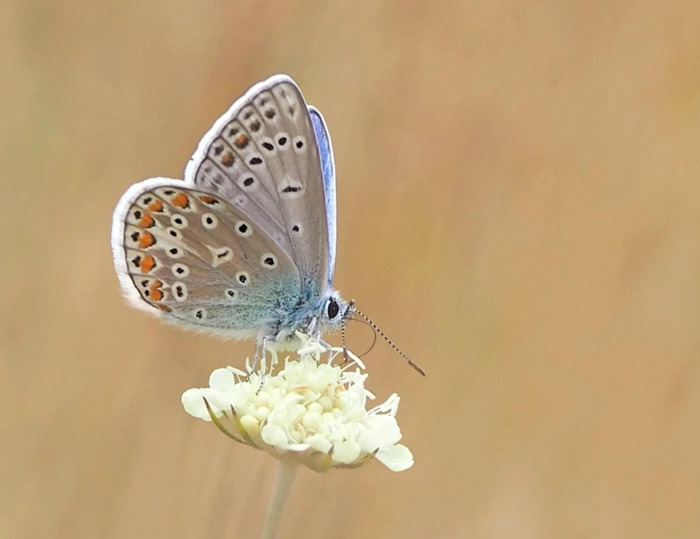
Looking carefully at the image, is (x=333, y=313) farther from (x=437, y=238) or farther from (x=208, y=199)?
(x=437, y=238)

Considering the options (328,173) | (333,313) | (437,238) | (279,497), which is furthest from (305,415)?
(437,238)

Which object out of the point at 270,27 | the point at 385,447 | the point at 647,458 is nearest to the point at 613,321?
the point at 647,458

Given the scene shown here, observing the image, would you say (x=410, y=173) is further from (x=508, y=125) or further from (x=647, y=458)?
(x=647, y=458)

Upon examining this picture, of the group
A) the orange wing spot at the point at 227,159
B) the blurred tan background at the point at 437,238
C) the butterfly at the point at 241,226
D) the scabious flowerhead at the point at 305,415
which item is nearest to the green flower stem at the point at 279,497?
the scabious flowerhead at the point at 305,415

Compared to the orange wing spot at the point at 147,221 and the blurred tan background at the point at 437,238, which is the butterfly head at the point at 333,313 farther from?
the blurred tan background at the point at 437,238

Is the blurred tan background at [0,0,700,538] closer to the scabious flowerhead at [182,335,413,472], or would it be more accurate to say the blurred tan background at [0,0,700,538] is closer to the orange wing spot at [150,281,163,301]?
the orange wing spot at [150,281,163,301]
